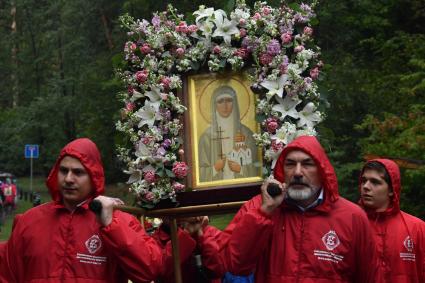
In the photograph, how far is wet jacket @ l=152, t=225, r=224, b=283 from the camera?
7086 millimetres

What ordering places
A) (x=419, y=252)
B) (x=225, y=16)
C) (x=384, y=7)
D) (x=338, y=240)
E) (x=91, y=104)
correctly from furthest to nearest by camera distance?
(x=91, y=104) → (x=384, y=7) → (x=419, y=252) → (x=225, y=16) → (x=338, y=240)

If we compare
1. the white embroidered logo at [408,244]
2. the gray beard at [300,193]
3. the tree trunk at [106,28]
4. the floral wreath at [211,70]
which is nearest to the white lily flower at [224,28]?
the floral wreath at [211,70]

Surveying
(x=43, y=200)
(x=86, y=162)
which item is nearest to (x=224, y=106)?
(x=86, y=162)

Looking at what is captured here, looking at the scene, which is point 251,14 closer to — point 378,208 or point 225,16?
point 225,16

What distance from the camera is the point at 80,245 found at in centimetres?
659

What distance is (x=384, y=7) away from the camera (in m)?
33.4

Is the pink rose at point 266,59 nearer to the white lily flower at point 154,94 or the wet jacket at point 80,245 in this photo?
the white lily flower at point 154,94

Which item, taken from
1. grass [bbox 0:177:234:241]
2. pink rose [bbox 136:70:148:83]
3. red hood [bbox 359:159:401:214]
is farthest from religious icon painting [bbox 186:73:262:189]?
grass [bbox 0:177:234:241]

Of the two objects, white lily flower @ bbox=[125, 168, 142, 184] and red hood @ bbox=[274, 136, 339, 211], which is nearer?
red hood @ bbox=[274, 136, 339, 211]

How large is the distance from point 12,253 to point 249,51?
2.17 m

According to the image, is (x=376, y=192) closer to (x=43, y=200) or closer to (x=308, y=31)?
(x=308, y=31)

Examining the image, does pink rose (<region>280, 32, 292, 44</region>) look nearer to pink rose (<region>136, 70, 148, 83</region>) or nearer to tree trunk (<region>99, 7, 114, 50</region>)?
pink rose (<region>136, 70, 148, 83</region>)

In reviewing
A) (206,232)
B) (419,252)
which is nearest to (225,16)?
(206,232)

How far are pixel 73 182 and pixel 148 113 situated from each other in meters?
0.80
